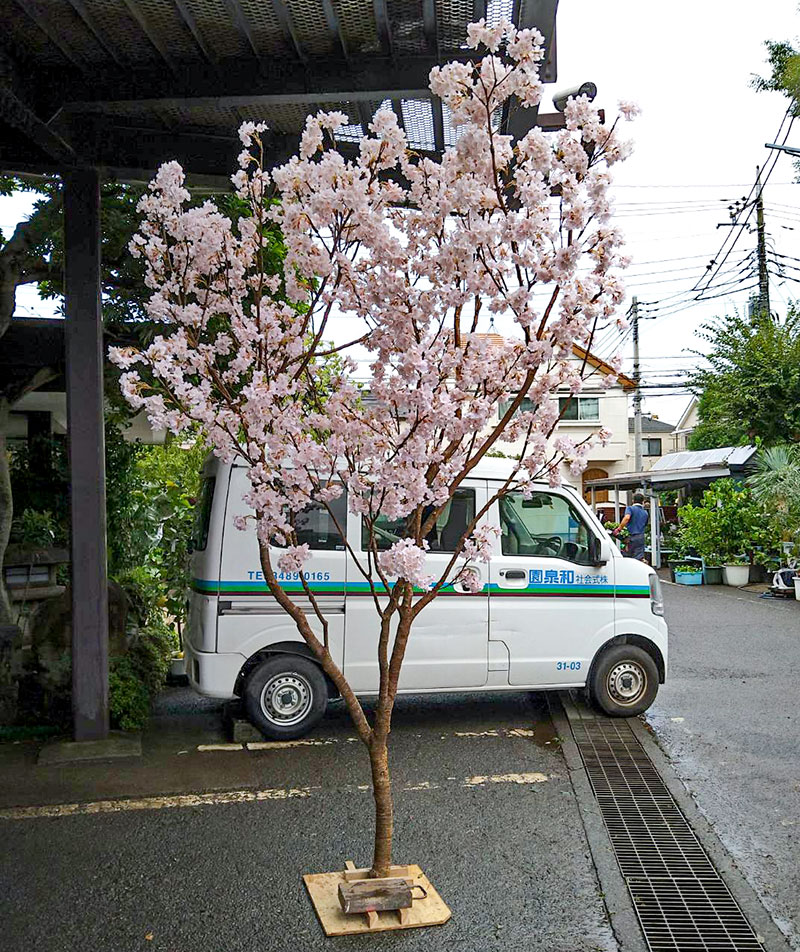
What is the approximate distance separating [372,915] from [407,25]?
5000 mm

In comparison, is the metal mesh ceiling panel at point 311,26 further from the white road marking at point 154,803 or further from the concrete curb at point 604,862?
the concrete curb at point 604,862

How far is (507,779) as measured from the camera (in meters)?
6.82

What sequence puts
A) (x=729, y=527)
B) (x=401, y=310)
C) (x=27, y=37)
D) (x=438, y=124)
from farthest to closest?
(x=729, y=527) < (x=438, y=124) < (x=27, y=37) < (x=401, y=310)

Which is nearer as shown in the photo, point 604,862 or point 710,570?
point 604,862

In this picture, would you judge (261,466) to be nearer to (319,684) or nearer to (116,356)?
(116,356)

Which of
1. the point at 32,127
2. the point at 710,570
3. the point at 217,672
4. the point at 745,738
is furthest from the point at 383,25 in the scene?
the point at 710,570

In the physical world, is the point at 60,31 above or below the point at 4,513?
above

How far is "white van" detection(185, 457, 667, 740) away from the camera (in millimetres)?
7676

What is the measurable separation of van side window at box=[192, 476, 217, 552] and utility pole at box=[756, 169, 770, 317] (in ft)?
80.0

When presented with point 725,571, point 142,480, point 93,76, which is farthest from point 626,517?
point 93,76

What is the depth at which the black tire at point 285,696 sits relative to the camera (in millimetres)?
7719

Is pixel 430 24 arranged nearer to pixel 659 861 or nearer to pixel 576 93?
pixel 576 93

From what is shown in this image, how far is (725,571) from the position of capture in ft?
76.4

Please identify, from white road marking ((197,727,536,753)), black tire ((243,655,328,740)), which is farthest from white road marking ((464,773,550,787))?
black tire ((243,655,328,740))
